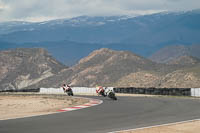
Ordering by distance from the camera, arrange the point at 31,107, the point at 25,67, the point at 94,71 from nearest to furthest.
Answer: the point at 31,107 < the point at 94,71 < the point at 25,67

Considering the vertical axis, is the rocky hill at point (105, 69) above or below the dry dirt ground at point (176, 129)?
above

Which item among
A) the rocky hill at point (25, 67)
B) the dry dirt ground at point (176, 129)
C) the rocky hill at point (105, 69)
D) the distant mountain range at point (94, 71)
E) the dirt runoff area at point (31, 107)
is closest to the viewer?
the dry dirt ground at point (176, 129)

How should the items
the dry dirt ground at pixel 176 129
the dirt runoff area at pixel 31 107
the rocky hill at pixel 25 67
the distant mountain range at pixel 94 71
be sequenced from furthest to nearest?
the rocky hill at pixel 25 67
the distant mountain range at pixel 94 71
the dirt runoff area at pixel 31 107
the dry dirt ground at pixel 176 129

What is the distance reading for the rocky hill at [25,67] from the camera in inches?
6083

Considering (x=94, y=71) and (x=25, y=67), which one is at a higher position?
(x=25, y=67)

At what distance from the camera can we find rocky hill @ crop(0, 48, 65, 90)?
15450cm

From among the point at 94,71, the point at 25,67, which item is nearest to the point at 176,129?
the point at 94,71

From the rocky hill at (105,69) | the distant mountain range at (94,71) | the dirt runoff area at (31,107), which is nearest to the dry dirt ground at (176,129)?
the dirt runoff area at (31,107)

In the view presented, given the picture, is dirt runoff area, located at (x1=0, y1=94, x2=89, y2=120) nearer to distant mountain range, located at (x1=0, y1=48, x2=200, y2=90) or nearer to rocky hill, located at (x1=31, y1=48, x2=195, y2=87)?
distant mountain range, located at (x1=0, y1=48, x2=200, y2=90)

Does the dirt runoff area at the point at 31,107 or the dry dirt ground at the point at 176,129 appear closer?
the dry dirt ground at the point at 176,129

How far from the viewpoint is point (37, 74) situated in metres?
157

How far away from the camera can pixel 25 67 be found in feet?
540

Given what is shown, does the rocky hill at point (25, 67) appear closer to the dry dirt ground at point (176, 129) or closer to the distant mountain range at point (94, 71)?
the distant mountain range at point (94, 71)

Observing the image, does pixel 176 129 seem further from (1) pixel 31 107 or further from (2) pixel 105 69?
(2) pixel 105 69
